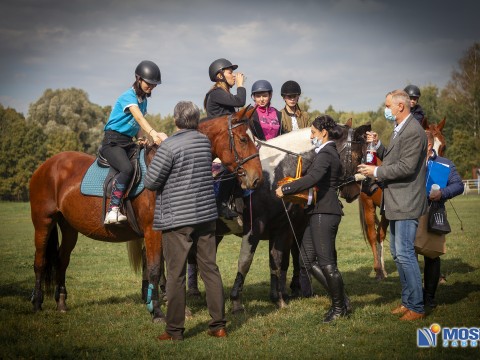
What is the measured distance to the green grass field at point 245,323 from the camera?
5.85 metres

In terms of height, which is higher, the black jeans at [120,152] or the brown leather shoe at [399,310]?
the black jeans at [120,152]

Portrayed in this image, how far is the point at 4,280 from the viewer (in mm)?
11172

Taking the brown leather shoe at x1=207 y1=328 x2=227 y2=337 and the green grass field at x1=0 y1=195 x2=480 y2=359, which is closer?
the green grass field at x1=0 y1=195 x2=480 y2=359

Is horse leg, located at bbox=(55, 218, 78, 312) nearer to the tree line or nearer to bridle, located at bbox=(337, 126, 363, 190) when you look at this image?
bridle, located at bbox=(337, 126, 363, 190)

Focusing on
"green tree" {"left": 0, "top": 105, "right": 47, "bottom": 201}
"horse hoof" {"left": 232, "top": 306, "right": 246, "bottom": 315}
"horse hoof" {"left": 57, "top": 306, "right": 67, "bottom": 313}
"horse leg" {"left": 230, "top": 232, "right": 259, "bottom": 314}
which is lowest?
"horse hoof" {"left": 232, "top": 306, "right": 246, "bottom": 315}

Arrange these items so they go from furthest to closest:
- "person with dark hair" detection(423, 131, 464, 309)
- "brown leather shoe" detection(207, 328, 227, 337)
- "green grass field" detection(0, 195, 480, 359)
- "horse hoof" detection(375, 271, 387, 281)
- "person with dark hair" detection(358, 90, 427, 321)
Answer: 1. "horse hoof" detection(375, 271, 387, 281)
2. "person with dark hair" detection(423, 131, 464, 309)
3. "person with dark hair" detection(358, 90, 427, 321)
4. "brown leather shoe" detection(207, 328, 227, 337)
5. "green grass field" detection(0, 195, 480, 359)

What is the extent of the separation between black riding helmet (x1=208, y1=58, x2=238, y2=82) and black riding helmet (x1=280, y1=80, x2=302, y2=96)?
1930 mm

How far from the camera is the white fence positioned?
48.5m

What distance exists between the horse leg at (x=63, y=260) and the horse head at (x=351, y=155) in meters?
4.49

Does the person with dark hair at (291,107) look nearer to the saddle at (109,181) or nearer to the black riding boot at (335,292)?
the saddle at (109,181)

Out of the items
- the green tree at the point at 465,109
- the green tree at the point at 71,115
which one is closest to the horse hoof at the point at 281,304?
the green tree at the point at 465,109

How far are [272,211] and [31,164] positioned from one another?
50691 mm

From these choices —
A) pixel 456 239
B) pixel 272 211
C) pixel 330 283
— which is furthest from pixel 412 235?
pixel 456 239

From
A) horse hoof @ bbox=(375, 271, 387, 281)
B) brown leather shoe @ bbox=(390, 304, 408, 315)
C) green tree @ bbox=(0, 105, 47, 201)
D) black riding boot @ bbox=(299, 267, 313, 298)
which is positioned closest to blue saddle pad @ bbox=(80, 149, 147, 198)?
black riding boot @ bbox=(299, 267, 313, 298)
